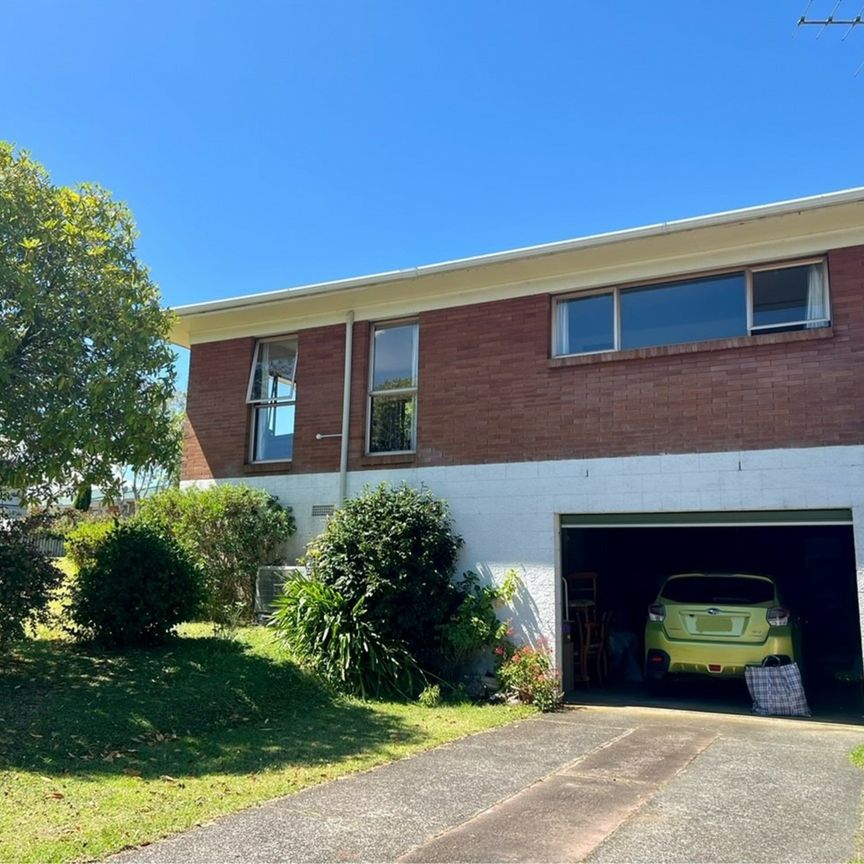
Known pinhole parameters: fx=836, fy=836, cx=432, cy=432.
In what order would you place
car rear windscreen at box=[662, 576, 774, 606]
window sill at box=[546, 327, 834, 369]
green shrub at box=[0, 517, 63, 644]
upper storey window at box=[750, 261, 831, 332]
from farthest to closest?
car rear windscreen at box=[662, 576, 774, 606], upper storey window at box=[750, 261, 831, 332], window sill at box=[546, 327, 834, 369], green shrub at box=[0, 517, 63, 644]

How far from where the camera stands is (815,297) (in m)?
9.62

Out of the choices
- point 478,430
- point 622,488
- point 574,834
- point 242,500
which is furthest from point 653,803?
point 242,500

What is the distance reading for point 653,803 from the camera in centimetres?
568

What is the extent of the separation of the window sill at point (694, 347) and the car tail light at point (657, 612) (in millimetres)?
3147

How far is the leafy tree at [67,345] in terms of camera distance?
7.96 m

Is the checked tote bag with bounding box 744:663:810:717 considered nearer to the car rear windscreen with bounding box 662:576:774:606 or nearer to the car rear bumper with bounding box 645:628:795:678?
the car rear bumper with bounding box 645:628:795:678

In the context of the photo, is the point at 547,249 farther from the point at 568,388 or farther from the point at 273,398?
the point at 273,398

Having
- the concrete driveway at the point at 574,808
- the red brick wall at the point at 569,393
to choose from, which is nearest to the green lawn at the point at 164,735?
the concrete driveway at the point at 574,808

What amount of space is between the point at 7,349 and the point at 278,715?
437 cm

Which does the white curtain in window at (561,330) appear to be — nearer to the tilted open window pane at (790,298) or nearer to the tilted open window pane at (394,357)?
the tilted open window pane at (394,357)

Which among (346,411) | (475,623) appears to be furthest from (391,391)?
(475,623)

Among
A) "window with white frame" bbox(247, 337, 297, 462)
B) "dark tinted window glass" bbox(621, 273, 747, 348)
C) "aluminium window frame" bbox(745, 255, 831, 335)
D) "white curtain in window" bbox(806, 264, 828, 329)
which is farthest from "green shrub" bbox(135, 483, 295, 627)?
"white curtain in window" bbox(806, 264, 828, 329)

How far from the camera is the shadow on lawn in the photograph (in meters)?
6.61

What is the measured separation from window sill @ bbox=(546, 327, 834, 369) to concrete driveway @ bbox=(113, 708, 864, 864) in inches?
166
